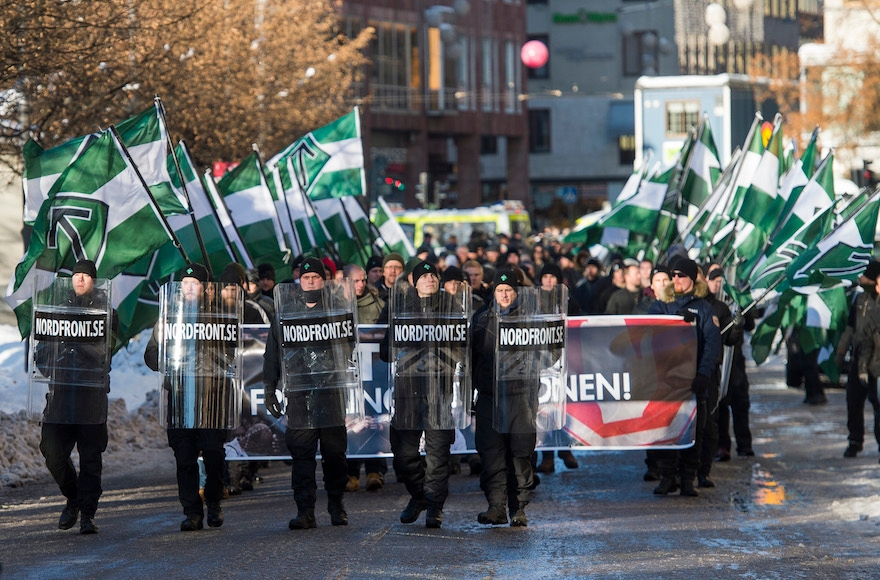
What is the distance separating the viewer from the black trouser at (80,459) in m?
10.6

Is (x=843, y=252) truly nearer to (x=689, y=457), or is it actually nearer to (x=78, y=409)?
(x=689, y=457)

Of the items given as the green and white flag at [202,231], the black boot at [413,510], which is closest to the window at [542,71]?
the green and white flag at [202,231]

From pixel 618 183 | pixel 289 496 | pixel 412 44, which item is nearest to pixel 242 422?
pixel 289 496

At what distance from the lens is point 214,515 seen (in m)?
10.6

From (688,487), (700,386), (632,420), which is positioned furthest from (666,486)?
(700,386)

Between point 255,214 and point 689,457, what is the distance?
6497mm

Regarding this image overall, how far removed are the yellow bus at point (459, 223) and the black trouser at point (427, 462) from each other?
22.1 m

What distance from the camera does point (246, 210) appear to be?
55.6 ft

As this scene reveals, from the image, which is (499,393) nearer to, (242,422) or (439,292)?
(439,292)

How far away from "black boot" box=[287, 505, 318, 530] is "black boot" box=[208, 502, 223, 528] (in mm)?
496

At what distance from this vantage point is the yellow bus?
34.3 m

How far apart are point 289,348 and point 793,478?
15.9 ft

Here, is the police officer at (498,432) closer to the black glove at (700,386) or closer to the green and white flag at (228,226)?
the black glove at (700,386)

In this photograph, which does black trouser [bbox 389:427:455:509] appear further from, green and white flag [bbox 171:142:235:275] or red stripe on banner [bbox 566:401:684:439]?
green and white flag [bbox 171:142:235:275]
